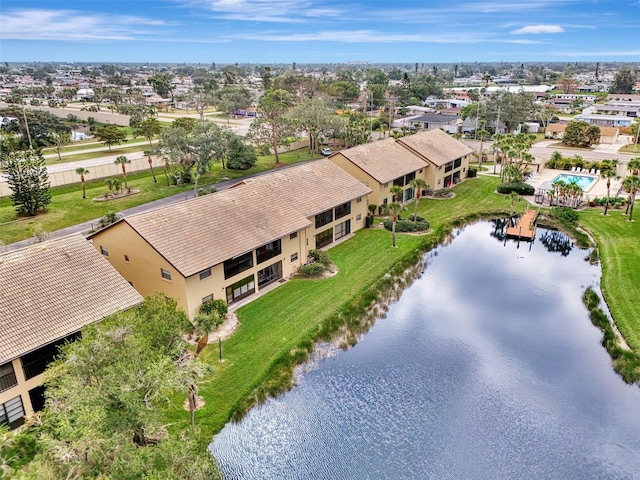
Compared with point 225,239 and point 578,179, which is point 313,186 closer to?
point 225,239

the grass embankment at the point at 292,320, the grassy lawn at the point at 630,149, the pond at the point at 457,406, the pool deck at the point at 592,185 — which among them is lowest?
the pond at the point at 457,406

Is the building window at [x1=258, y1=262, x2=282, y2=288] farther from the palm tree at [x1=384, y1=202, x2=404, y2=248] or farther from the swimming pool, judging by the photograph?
the swimming pool

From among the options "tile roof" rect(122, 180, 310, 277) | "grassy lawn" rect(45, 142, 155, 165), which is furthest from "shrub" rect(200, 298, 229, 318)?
"grassy lawn" rect(45, 142, 155, 165)

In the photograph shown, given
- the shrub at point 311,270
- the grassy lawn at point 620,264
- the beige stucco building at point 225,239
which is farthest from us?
the shrub at point 311,270

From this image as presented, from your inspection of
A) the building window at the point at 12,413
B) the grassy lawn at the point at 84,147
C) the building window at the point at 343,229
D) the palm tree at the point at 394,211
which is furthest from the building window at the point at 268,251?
the grassy lawn at the point at 84,147

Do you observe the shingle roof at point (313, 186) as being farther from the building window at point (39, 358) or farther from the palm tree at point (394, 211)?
the building window at point (39, 358)

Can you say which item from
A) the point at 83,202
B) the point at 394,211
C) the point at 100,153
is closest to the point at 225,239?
the point at 394,211

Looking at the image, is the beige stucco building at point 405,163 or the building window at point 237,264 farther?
the beige stucco building at point 405,163
